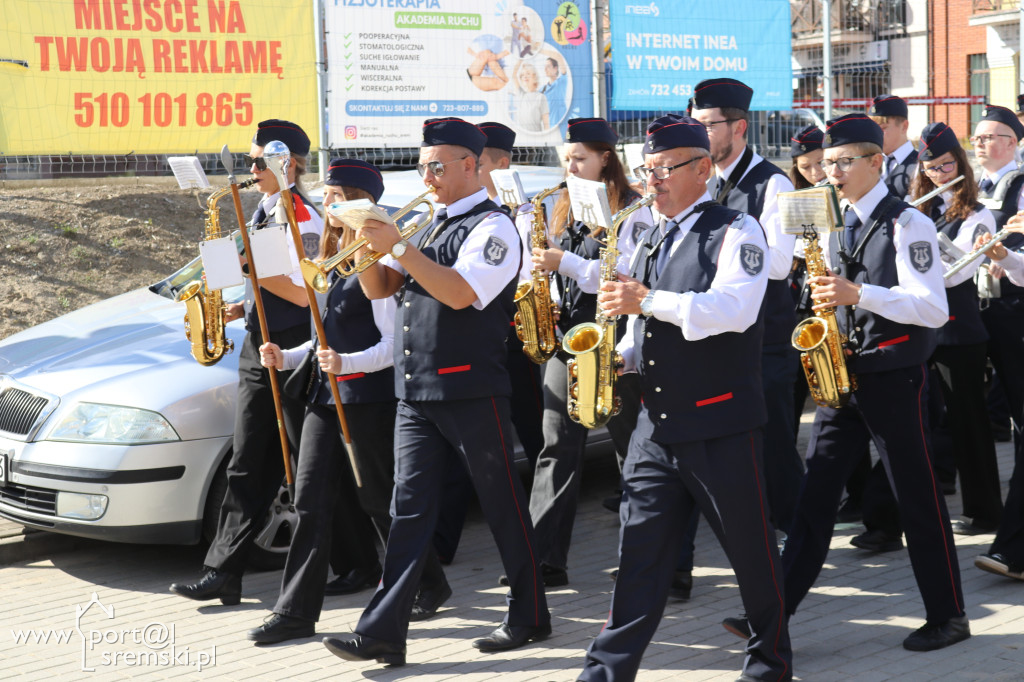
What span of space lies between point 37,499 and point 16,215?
559 cm

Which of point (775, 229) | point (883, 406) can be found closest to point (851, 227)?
point (775, 229)

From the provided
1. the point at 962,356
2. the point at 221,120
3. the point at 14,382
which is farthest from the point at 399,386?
the point at 221,120

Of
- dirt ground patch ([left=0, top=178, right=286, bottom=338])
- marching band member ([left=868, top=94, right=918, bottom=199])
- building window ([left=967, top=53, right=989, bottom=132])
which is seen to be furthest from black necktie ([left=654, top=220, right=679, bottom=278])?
building window ([left=967, top=53, right=989, bottom=132])

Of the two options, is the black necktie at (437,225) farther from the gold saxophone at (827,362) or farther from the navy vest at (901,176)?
the navy vest at (901,176)

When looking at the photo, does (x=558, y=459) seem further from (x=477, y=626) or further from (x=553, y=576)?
(x=477, y=626)

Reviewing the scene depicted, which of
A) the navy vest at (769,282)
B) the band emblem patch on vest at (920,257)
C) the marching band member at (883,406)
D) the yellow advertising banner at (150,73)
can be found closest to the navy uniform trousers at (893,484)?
the marching band member at (883,406)

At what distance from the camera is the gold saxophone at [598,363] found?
→ 414cm

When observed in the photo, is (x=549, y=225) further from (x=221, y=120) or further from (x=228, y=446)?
(x=221, y=120)

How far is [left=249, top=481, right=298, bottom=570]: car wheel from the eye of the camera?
19.1 feet

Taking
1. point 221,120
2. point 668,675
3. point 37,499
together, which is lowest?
point 668,675

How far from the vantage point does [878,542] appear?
601 centimetres

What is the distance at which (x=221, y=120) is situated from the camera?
918 cm

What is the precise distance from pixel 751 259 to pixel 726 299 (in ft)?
0.61

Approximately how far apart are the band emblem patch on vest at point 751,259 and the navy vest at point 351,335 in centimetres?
168
